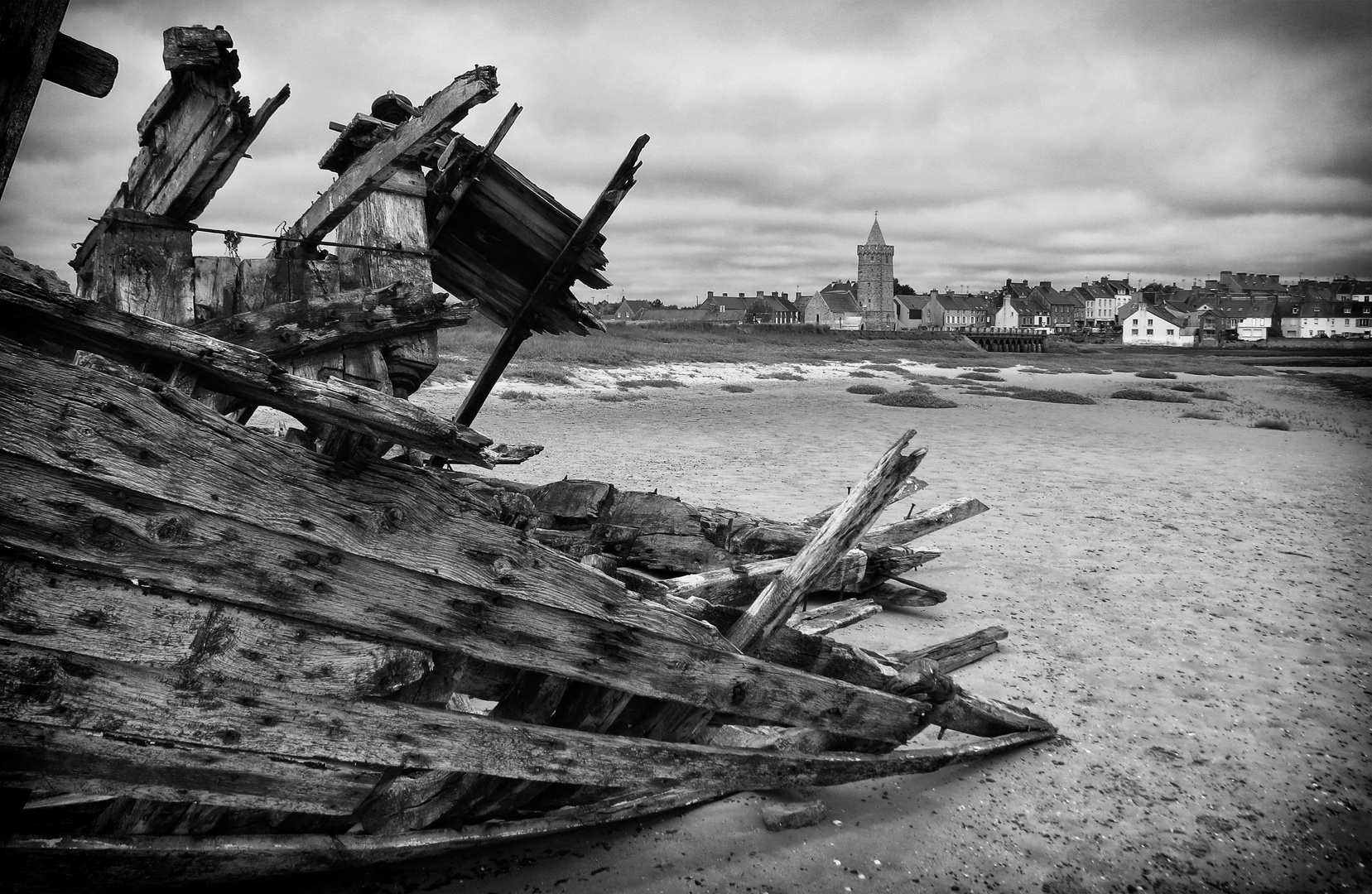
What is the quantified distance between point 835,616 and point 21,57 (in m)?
4.91

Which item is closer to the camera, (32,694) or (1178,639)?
(32,694)

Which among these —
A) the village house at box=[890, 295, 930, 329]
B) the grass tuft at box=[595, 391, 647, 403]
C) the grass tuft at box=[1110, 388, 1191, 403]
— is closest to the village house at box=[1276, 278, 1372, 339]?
the village house at box=[890, 295, 930, 329]

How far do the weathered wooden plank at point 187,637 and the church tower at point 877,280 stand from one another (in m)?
128

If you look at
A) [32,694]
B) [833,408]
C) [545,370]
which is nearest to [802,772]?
[32,694]

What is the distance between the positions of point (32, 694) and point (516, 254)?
356cm

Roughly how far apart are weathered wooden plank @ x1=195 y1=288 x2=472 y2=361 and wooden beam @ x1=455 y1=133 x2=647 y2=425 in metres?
1.25

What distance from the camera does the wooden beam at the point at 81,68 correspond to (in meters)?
2.29

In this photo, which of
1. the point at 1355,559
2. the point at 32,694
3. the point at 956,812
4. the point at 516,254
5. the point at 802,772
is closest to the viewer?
the point at 32,694

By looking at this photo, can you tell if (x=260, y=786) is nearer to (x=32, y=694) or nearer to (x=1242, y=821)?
(x=32, y=694)

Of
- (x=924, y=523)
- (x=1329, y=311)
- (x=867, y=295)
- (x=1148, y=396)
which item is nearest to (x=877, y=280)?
(x=867, y=295)

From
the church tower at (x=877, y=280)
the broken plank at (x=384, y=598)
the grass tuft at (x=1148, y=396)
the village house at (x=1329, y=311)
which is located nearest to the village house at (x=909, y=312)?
the church tower at (x=877, y=280)

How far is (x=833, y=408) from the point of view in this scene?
23.7 metres

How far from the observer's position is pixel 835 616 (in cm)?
562

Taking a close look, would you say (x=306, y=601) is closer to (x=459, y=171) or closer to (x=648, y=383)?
(x=459, y=171)
